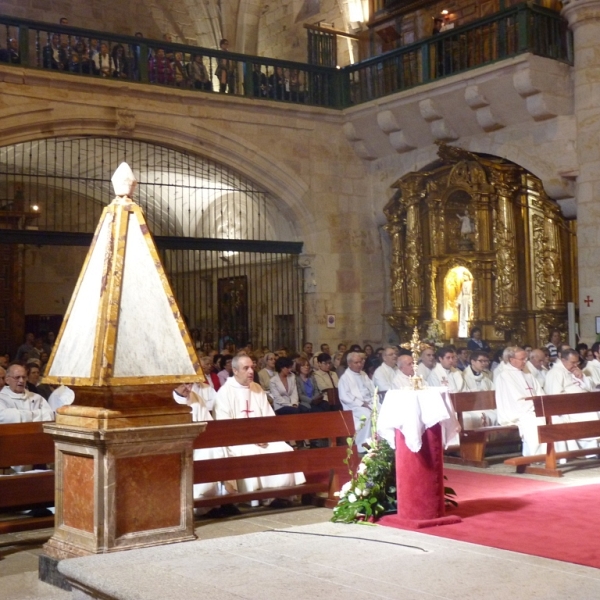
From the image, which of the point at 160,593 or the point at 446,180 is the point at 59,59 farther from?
the point at 160,593

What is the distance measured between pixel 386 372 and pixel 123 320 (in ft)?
22.8

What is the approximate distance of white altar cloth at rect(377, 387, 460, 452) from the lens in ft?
19.3

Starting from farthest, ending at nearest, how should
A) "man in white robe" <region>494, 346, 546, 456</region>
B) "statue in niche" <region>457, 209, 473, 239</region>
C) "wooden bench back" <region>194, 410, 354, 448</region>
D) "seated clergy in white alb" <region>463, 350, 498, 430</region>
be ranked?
1. "statue in niche" <region>457, 209, 473, 239</region>
2. "seated clergy in white alb" <region>463, 350, 498, 430</region>
3. "man in white robe" <region>494, 346, 546, 456</region>
4. "wooden bench back" <region>194, 410, 354, 448</region>

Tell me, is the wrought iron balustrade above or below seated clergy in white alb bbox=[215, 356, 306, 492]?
above

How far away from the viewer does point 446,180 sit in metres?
15.2

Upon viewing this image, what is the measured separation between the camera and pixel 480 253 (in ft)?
48.3

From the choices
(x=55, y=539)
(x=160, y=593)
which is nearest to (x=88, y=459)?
(x=55, y=539)

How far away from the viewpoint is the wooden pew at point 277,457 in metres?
6.74

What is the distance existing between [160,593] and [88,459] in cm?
94

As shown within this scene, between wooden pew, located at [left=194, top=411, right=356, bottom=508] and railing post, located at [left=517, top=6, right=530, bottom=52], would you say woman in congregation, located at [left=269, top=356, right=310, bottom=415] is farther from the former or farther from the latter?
railing post, located at [left=517, top=6, right=530, bottom=52]

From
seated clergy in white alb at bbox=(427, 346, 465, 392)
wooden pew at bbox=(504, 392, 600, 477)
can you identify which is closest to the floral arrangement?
wooden pew at bbox=(504, 392, 600, 477)

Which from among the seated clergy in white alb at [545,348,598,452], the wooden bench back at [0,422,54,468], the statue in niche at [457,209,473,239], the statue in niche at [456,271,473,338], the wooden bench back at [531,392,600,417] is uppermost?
the statue in niche at [457,209,473,239]

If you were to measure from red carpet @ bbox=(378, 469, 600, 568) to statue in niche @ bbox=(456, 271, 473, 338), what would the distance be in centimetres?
679

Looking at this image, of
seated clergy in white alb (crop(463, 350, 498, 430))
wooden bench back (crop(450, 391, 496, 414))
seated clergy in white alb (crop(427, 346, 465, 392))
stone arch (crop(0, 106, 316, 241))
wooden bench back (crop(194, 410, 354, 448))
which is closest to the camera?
wooden bench back (crop(194, 410, 354, 448))
